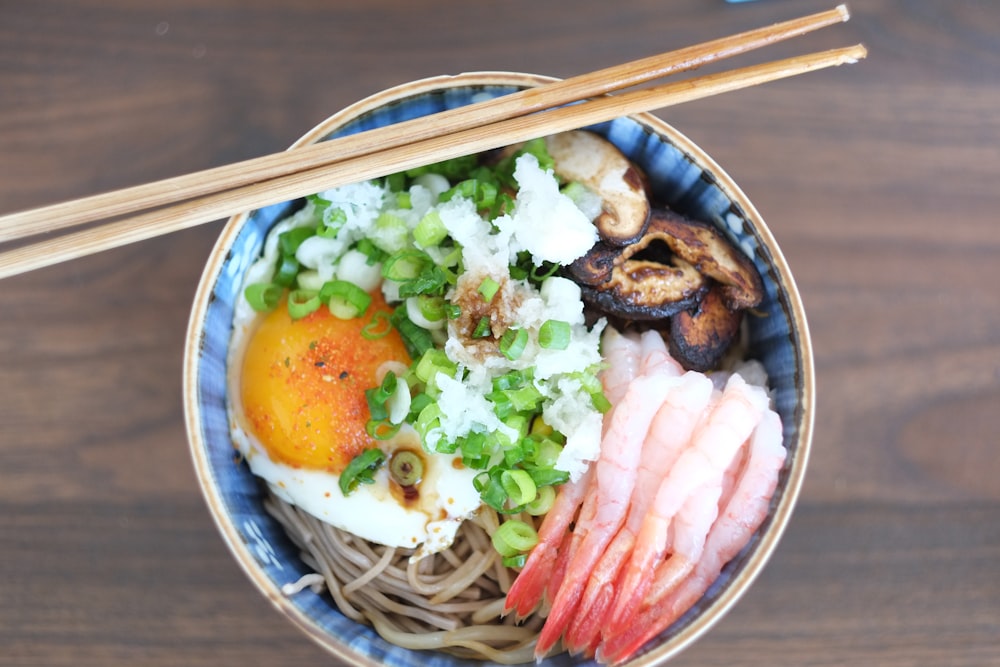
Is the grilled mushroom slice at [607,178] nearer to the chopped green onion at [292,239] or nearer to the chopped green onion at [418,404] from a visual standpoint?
the chopped green onion at [418,404]

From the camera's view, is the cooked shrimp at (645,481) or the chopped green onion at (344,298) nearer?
the cooked shrimp at (645,481)

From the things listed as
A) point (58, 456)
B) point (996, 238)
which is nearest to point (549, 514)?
point (58, 456)

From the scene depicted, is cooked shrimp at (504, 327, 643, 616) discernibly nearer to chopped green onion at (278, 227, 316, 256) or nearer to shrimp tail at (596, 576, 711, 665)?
shrimp tail at (596, 576, 711, 665)

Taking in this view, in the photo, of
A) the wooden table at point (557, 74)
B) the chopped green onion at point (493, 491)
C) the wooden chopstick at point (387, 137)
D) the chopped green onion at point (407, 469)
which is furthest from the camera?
the wooden table at point (557, 74)

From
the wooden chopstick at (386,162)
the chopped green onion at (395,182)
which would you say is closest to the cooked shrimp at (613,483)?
the wooden chopstick at (386,162)

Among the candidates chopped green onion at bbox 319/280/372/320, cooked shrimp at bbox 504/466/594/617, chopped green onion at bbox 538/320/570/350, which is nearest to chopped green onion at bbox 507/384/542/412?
chopped green onion at bbox 538/320/570/350

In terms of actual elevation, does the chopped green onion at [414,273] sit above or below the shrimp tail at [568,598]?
above

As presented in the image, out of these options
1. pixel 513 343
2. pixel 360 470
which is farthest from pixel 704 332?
pixel 360 470
